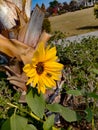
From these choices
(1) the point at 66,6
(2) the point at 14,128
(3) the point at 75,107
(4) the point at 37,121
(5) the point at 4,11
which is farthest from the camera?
(1) the point at 66,6

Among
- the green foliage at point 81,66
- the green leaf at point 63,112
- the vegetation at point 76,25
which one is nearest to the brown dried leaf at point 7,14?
the green leaf at point 63,112

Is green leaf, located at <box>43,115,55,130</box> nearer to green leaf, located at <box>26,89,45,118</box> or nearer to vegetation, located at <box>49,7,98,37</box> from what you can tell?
green leaf, located at <box>26,89,45,118</box>

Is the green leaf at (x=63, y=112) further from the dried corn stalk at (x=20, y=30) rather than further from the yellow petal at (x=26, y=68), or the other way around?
the dried corn stalk at (x=20, y=30)

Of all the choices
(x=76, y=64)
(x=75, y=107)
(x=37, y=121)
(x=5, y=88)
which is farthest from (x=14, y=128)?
(x=76, y=64)

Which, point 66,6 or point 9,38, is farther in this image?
point 66,6


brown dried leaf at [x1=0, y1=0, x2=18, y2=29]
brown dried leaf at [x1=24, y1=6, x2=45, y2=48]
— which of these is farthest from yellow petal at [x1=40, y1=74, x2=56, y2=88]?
brown dried leaf at [x1=0, y1=0, x2=18, y2=29]

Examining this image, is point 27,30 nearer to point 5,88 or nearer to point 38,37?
point 38,37

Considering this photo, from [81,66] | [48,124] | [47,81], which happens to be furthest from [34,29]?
[81,66]
